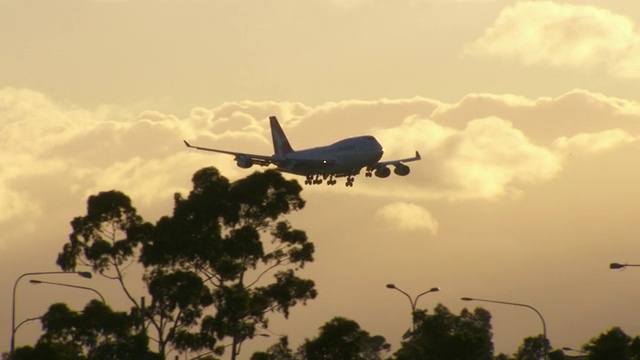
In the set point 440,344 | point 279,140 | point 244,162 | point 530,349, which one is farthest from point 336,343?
point 530,349

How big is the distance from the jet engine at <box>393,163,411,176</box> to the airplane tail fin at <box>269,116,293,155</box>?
20.3 m

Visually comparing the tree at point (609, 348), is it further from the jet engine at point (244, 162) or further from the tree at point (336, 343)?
the jet engine at point (244, 162)

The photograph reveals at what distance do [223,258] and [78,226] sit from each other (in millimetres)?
13233

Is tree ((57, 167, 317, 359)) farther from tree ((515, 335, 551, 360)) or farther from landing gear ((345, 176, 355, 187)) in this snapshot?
tree ((515, 335, 551, 360))

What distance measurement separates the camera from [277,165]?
12756 centimetres

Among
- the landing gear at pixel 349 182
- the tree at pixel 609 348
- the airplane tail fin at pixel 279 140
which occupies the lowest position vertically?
the tree at pixel 609 348

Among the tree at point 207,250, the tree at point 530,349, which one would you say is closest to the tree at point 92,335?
the tree at point 207,250

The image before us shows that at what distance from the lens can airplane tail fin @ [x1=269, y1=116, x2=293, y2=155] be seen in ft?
476

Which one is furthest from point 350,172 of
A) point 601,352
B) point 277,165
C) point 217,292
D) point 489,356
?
point 489,356

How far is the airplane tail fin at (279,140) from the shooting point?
145 meters

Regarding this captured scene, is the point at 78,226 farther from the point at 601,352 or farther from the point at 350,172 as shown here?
the point at 601,352

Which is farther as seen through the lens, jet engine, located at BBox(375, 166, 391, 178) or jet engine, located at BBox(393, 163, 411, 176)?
jet engine, located at BBox(393, 163, 411, 176)

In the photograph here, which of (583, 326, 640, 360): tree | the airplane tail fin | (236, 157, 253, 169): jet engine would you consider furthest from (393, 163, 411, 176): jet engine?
(583, 326, 640, 360): tree

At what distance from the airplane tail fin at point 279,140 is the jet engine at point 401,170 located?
2031 cm
